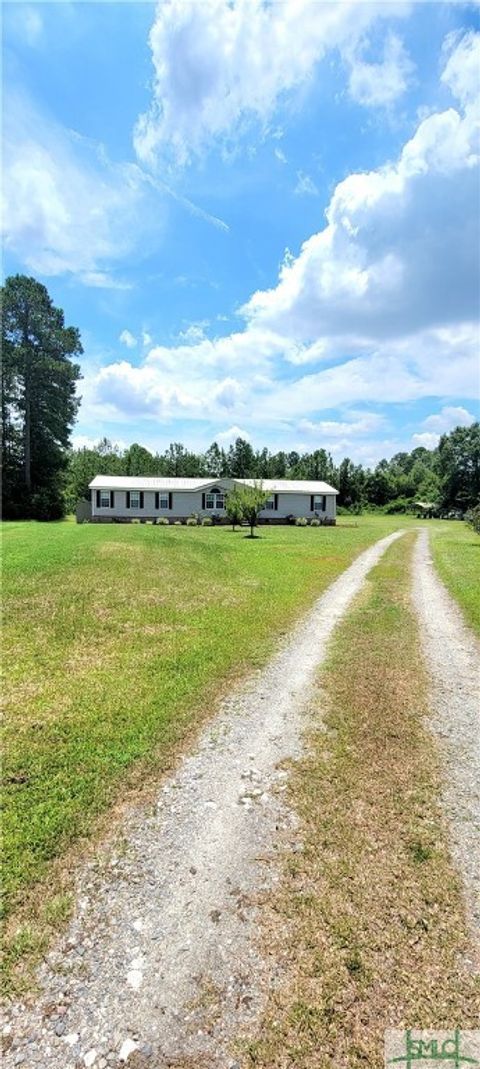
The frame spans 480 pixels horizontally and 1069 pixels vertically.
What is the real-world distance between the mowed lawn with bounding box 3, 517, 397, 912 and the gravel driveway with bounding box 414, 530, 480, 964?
8.73 ft

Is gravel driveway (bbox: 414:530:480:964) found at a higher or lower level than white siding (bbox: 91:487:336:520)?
lower

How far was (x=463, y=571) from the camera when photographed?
1659 centimetres

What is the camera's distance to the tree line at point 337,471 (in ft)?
205

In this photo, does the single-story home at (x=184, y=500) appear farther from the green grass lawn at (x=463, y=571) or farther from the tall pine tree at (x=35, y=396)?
the green grass lawn at (x=463, y=571)

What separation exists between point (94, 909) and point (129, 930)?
29 cm

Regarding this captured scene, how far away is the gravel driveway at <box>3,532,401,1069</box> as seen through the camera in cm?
241

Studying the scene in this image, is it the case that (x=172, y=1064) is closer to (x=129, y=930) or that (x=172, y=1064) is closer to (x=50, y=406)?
(x=129, y=930)

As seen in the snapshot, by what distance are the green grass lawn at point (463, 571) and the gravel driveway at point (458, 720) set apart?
340 mm

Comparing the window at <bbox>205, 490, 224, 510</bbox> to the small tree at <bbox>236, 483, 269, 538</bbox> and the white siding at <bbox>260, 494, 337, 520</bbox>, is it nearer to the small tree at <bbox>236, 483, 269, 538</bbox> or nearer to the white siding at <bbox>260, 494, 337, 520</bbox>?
the white siding at <bbox>260, 494, 337, 520</bbox>

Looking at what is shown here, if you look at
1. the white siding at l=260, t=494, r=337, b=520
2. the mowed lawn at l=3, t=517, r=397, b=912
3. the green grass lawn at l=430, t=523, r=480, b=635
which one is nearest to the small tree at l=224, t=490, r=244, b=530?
the green grass lawn at l=430, t=523, r=480, b=635

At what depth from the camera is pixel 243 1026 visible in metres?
2.45

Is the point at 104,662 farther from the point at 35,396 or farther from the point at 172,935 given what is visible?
the point at 35,396

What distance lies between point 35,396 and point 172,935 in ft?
150

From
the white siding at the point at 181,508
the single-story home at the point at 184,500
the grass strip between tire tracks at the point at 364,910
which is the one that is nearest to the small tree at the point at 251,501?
the single-story home at the point at 184,500
